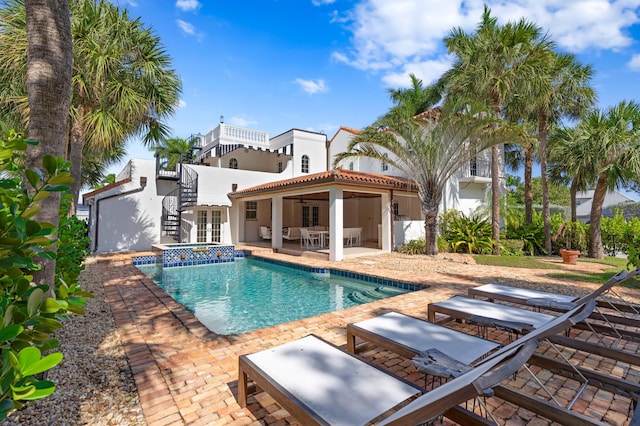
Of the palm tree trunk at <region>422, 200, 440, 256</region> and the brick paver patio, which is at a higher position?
the palm tree trunk at <region>422, 200, 440, 256</region>

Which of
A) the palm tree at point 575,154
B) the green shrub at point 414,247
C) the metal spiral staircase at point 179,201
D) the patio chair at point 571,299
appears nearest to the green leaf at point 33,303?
the patio chair at point 571,299

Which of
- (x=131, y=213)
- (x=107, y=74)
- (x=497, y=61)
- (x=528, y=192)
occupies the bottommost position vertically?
(x=131, y=213)

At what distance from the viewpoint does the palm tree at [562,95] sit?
16.2 metres

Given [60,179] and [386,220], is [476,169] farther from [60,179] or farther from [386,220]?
[60,179]

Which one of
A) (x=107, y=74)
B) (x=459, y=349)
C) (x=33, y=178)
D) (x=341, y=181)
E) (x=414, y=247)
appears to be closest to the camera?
(x=33, y=178)

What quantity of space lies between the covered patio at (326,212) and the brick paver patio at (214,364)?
23.1ft

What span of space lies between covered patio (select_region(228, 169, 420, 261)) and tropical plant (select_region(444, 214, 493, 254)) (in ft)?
10.5

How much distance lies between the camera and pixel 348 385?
2990mm

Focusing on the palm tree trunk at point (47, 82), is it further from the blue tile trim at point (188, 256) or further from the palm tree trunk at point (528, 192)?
the palm tree trunk at point (528, 192)

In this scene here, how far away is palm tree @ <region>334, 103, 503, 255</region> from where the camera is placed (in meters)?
13.8

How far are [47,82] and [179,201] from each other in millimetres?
16625

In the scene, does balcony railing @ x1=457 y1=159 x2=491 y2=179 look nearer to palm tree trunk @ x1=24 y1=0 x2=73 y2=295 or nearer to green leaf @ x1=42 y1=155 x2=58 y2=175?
palm tree trunk @ x1=24 y1=0 x2=73 y2=295

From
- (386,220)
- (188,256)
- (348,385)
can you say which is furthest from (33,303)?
(386,220)

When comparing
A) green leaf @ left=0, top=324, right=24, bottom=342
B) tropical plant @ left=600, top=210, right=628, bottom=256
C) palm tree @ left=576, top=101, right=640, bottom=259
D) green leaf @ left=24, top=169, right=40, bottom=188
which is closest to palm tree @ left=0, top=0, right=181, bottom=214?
green leaf @ left=24, top=169, right=40, bottom=188
